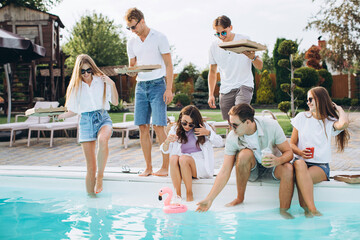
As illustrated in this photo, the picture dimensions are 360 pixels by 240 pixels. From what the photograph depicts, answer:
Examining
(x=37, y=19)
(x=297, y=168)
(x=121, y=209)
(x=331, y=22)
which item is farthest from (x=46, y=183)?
(x=331, y=22)

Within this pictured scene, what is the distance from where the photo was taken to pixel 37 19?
1855 centimetres

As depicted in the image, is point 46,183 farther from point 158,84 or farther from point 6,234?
point 158,84

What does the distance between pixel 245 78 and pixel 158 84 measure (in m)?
1.01

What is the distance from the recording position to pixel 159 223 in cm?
342

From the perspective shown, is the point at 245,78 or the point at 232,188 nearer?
the point at 232,188

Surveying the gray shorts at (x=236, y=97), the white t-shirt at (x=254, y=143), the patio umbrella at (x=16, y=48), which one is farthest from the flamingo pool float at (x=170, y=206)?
the patio umbrella at (x=16, y=48)

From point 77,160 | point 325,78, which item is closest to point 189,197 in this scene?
point 77,160

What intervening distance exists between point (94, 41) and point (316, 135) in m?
26.8

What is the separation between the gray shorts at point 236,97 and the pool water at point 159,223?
53.9 inches

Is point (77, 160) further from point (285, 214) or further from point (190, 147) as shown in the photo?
point (285, 214)

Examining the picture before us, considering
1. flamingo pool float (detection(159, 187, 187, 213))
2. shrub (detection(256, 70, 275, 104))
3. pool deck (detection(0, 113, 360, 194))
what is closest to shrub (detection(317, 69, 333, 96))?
shrub (detection(256, 70, 275, 104))

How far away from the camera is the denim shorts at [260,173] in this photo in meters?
3.60

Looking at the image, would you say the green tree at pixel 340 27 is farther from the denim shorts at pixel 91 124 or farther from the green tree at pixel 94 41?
the denim shorts at pixel 91 124

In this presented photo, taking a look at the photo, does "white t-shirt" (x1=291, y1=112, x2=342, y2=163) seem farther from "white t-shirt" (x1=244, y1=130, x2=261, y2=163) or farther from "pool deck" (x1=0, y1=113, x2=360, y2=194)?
"white t-shirt" (x1=244, y1=130, x2=261, y2=163)
